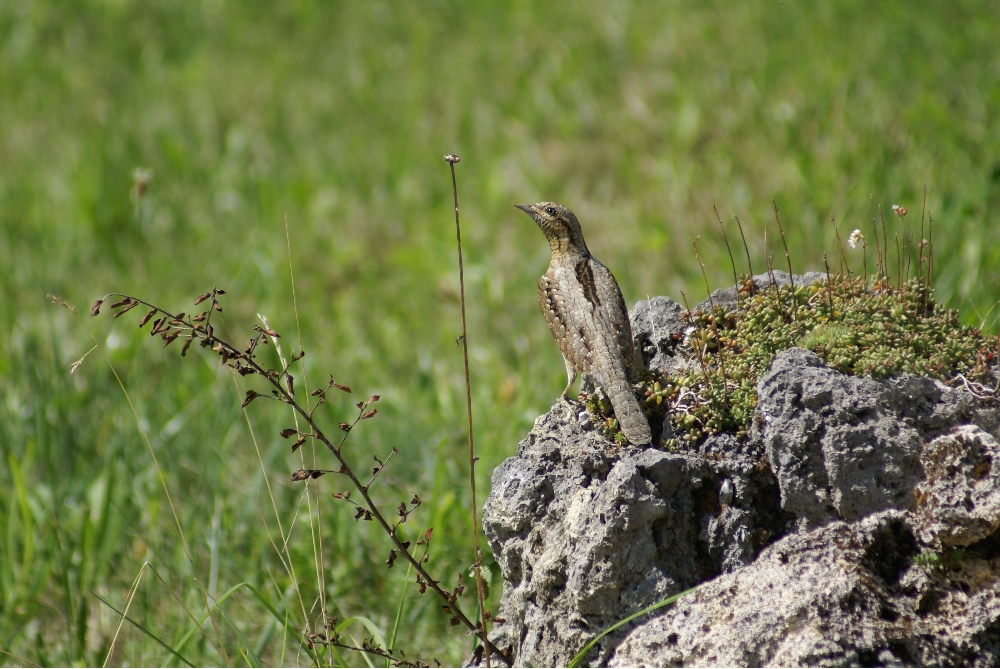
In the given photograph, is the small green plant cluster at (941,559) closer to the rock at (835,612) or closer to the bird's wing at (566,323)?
the rock at (835,612)

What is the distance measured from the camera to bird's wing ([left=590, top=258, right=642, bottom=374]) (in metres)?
3.33

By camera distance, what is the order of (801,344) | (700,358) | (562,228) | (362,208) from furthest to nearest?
(362,208), (562,228), (700,358), (801,344)

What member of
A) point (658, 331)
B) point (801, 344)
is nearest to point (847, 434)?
point (801, 344)

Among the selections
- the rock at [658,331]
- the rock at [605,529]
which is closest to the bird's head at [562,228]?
the rock at [658,331]

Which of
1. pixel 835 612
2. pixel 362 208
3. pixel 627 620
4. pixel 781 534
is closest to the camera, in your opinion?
pixel 835 612

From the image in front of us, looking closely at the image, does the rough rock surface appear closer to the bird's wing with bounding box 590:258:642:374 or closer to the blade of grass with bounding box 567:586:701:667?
the blade of grass with bounding box 567:586:701:667

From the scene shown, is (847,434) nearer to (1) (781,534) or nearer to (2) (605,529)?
(1) (781,534)

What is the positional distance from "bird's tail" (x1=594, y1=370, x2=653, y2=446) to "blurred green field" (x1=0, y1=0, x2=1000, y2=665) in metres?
1.21

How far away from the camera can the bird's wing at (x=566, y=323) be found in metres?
3.39

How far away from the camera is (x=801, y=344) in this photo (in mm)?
3115

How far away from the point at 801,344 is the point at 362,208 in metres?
6.24

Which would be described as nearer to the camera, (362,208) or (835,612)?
(835,612)

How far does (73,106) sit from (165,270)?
3544mm

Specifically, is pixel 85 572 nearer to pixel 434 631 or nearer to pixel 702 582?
pixel 434 631
